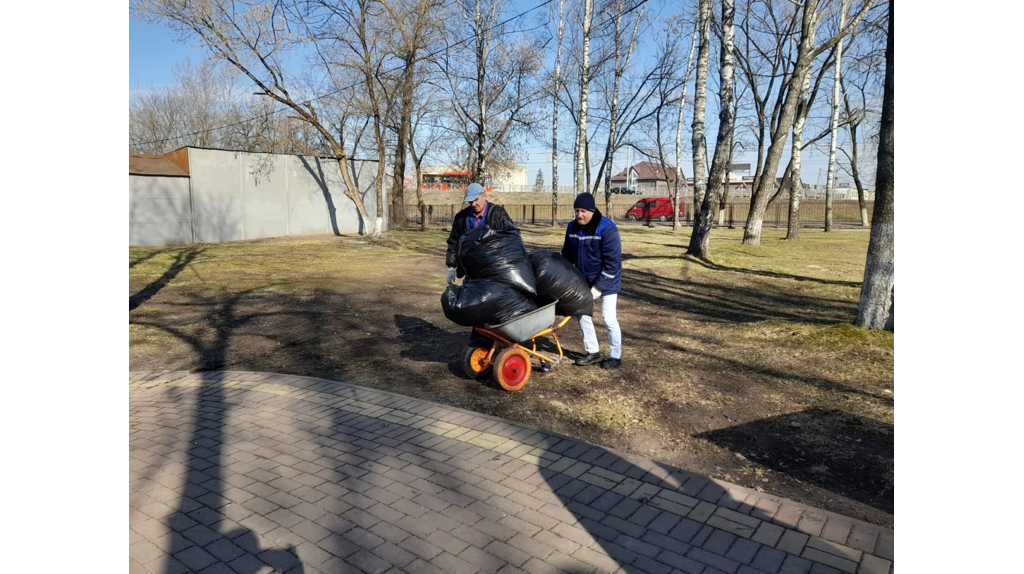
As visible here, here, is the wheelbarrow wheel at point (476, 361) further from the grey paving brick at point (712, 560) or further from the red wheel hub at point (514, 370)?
the grey paving brick at point (712, 560)

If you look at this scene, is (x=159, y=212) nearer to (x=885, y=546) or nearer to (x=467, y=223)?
(x=467, y=223)

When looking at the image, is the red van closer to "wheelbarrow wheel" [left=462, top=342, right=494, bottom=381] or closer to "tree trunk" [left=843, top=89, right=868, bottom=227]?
"tree trunk" [left=843, top=89, right=868, bottom=227]

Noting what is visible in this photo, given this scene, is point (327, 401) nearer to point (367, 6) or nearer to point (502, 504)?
point (502, 504)

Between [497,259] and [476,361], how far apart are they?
992 mm

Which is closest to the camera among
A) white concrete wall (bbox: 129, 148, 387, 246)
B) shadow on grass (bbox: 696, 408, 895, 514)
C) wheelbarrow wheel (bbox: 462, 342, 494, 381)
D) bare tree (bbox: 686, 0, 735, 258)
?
shadow on grass (bbox: 696, 408, 895, 514)

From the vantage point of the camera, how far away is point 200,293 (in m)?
11.4

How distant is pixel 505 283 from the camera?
5656mm

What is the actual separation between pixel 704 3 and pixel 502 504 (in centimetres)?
1742

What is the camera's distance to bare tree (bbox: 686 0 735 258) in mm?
16234

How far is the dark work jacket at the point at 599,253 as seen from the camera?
20.0 feet

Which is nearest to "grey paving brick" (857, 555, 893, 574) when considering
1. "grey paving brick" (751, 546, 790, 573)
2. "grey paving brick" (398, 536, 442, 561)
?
"grey paving brick" (751, 546, 790, 573)

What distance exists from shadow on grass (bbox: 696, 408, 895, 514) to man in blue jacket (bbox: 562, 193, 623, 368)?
176cm

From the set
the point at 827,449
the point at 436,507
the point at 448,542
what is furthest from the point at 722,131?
the point at 448,542

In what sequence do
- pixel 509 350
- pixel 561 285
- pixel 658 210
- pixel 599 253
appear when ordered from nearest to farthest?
pixel 509 350, pixel 561 285, pixel 599 253, pixel 658 210
